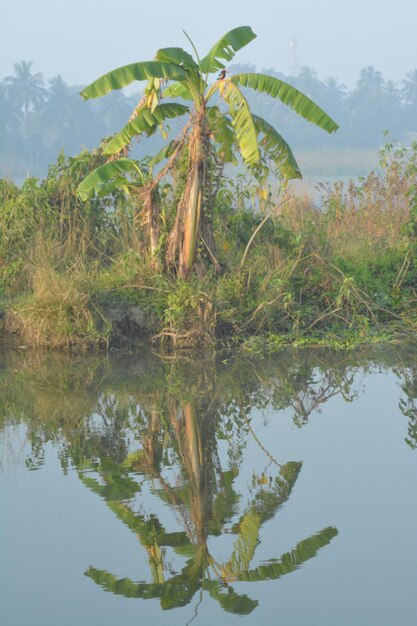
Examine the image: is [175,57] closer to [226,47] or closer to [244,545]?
[226,47]

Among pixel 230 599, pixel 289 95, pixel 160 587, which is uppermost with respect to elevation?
pixel 289 95

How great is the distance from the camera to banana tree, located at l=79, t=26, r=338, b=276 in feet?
40.4

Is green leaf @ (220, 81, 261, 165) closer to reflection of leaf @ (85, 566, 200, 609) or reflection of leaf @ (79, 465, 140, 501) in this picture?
reflection of leaf @ (79, 465, 140, 501)

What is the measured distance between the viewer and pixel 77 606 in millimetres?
5355

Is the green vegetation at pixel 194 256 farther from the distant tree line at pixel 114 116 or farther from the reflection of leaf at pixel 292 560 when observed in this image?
the distant tree line at pixel 114 116

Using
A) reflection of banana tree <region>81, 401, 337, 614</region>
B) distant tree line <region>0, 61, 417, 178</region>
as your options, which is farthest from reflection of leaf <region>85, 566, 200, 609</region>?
distant tree line <region>0, 61, 417, 178</region>

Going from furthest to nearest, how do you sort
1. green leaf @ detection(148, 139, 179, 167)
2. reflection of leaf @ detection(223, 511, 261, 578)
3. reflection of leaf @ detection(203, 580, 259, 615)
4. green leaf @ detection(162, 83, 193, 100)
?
green leaf @ detection(148, 139, 179, 167) < green leaf @ detection(162, 83, 193, 100) < reflection of leaf @ detection(223, 511, 261, 578) < reflection of leaf @ detection(203, 580, 259, 615)

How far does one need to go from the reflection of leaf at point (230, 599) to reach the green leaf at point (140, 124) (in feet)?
25.7

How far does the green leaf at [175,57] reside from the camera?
1230 centimetres

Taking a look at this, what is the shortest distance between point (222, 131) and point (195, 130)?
0.72 m

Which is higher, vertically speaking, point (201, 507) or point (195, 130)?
point (195, 130)

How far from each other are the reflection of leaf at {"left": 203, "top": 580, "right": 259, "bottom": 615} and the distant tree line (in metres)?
70.3

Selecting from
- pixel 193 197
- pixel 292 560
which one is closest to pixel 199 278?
pixel 193 197

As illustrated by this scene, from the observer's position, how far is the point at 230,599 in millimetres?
5383
